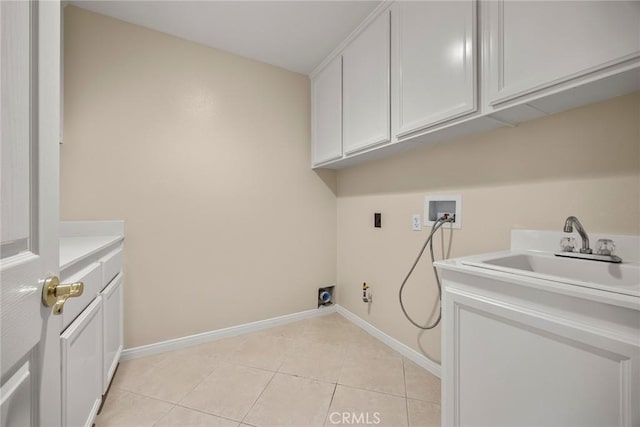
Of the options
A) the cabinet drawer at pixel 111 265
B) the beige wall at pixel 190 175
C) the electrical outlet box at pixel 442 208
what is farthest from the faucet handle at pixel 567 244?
the cabinet drawer at pixel 111 265

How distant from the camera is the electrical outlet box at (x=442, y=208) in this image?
1487 millimetres

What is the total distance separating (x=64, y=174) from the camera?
1.58 m

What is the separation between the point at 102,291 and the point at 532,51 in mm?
2068

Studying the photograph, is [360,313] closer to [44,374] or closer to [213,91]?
[44,374]

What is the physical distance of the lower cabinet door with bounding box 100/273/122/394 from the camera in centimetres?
122

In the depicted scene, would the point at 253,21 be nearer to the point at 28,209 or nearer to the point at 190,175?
the point at 190,175

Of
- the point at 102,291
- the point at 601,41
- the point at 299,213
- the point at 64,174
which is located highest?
the point at 601,41

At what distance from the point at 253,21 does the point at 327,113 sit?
803 mm

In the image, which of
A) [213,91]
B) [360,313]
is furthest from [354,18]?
[360,313]

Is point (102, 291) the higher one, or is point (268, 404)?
point (102, 291)

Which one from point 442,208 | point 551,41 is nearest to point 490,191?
point 442,208

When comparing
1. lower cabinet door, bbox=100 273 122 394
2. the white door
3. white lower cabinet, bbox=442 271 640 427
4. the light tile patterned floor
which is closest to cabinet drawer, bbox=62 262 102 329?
lower cabinet door, bbox=100 273 122 394

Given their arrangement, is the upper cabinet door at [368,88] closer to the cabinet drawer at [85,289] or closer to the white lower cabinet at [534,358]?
the white lower cabinet at [534,358]

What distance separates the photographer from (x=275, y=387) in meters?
1.47
